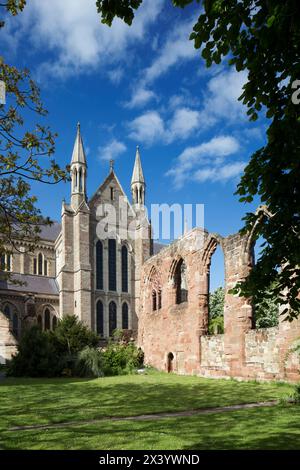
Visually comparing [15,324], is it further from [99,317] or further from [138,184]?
[138,184]

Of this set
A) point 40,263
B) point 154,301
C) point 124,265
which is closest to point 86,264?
point 124,265

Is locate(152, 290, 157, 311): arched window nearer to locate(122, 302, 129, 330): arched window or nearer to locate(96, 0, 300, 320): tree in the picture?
locate(122, 302, 129, 330): arched window

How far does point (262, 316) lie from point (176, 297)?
1347cm

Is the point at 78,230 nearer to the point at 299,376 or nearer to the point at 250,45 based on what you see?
the point at 299,376

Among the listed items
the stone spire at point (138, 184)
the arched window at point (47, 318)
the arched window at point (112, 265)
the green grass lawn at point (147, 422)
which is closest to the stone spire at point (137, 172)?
the stone spire at point (138, 184)

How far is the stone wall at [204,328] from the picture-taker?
1426cm

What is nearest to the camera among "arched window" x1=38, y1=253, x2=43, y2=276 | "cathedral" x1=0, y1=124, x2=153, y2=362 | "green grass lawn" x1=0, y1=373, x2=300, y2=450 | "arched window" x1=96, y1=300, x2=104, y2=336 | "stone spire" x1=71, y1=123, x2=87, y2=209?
"green grass lawn" x1=0, y1=373, x2=300, y2=450

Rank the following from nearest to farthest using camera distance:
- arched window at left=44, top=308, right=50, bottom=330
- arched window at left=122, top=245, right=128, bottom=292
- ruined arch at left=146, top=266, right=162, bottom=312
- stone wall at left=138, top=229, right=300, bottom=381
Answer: stone wall at left=138, top=229, right=300, bottom=381 → ruined arch at left=146, top=266, right=162, bottom=312 → arched window at left=44, top=308, right=50, bottom=330 → arched window at left=122, top=245, right=128, bottom=292

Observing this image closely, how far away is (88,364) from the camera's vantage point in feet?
63.4

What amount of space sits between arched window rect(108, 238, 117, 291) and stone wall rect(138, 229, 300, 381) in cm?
1592

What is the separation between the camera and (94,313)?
39500 mm

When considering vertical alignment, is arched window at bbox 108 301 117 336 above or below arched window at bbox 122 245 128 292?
below

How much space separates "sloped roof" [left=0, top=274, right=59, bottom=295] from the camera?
38.8 meters

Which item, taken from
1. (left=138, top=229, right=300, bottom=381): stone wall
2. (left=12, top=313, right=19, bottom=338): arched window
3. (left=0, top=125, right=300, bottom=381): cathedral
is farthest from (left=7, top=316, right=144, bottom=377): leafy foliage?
(left=12, top=313, right=19, bottom=338): arched window
